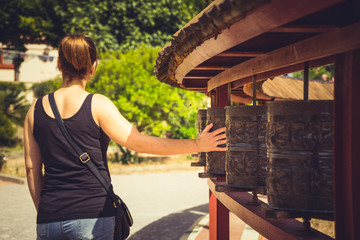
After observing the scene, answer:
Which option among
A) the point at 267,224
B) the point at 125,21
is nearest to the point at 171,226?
the point at 267,224

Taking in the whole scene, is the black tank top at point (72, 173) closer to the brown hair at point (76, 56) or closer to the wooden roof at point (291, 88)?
the brown hair at point (76, 56)

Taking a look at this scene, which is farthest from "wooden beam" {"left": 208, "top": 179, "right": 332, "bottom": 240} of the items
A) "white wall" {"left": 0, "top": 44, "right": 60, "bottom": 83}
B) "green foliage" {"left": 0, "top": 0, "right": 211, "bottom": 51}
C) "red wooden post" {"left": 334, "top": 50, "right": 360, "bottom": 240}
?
"white wall" {"left": 0, "top": 44, "right": 60, "bottom": 83}

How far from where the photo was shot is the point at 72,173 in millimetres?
2342

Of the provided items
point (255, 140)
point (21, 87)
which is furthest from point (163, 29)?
point (255, 140)

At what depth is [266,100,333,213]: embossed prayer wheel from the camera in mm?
2164

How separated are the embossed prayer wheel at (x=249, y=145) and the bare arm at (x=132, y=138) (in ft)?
1.77

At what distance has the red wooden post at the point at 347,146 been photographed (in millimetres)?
1898

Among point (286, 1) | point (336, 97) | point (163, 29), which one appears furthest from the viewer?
point (163, 29)

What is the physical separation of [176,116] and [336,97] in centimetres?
1691

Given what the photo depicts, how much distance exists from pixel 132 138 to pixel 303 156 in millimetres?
834

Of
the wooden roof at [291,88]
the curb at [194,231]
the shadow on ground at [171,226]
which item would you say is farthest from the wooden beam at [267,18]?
the shadow on ground at [171,226]

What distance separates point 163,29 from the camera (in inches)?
1094

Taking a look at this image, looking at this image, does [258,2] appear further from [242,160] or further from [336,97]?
[242,160]

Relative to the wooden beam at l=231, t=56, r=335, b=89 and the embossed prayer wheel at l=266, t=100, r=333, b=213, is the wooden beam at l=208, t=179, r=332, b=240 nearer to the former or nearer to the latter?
the embossed prayer wheel at l=266, t=100, r=333, b=213
